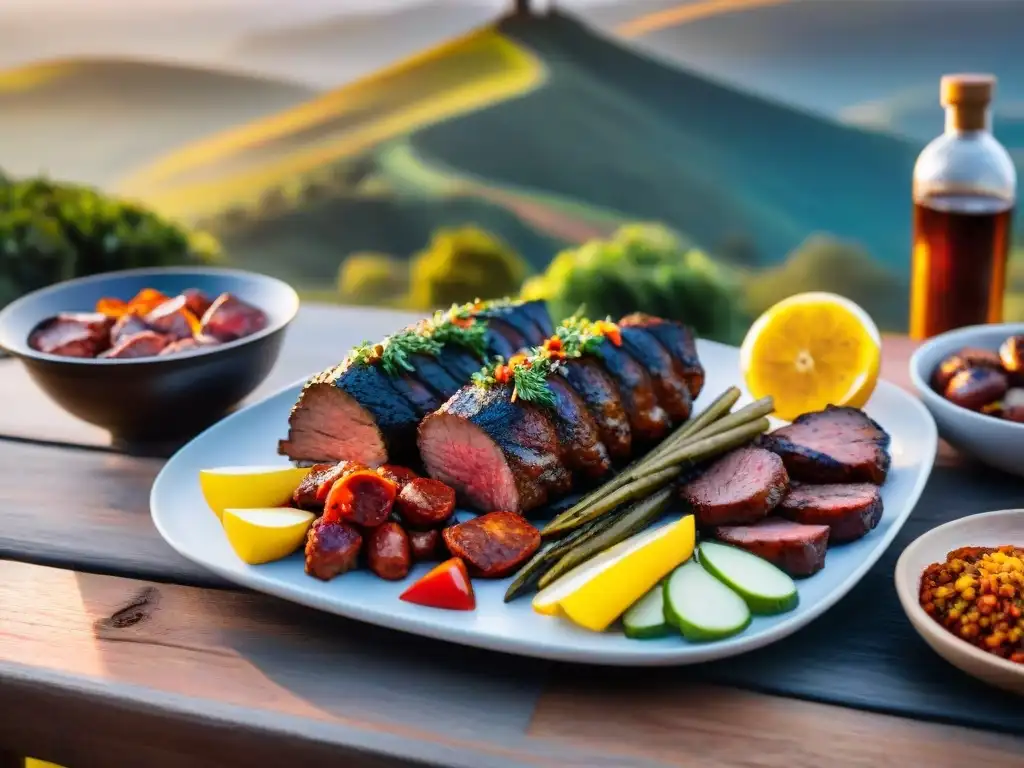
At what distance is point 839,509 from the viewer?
2156 mm

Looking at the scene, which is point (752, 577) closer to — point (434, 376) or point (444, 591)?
point (444, 591)

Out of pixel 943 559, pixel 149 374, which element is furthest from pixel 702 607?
pixel 149 374

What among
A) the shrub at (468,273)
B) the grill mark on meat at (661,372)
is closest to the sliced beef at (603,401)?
the grill mark on meat at (661,372)

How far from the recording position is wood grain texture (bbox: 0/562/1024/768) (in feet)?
5.54

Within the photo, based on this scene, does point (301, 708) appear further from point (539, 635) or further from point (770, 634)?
point (770, 634)

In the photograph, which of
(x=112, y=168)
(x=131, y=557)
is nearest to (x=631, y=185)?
(x=112, y=168)

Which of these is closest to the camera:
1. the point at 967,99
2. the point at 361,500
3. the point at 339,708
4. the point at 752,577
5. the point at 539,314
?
the point at 339,708

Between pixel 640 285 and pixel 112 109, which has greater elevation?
pixel 112 109

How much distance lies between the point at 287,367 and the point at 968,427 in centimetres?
222

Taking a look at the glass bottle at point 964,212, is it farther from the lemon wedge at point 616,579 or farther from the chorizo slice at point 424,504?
the chorizo slice at point 424,504

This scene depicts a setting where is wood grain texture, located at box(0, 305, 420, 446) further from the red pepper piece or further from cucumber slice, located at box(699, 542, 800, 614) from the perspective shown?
cucumber slice, located at box(699, 542, 800, 614)

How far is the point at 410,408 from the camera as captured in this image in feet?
8.44

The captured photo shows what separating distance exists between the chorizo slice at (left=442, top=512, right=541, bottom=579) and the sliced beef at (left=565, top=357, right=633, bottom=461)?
449 millimetres

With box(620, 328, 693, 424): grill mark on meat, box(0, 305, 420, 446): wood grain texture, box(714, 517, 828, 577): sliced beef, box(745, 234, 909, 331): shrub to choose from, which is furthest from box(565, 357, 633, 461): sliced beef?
box(745, 234, 909, 331): shrub
